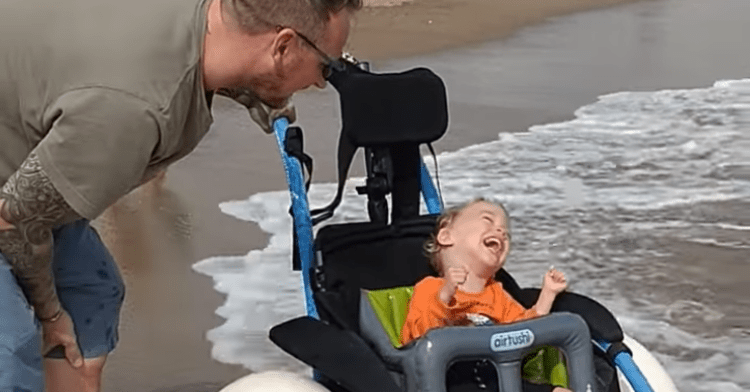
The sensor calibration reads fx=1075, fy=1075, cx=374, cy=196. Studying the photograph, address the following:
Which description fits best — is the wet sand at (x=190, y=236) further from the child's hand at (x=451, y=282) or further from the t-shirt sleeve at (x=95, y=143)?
the t-shirt sleeve at (x=95, y=143)

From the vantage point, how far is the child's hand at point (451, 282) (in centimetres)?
229

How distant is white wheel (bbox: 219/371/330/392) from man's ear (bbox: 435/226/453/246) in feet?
1.45

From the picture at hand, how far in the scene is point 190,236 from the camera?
417cm

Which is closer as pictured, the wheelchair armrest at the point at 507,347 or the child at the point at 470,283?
the wheelchair armrest at the point at 507,347

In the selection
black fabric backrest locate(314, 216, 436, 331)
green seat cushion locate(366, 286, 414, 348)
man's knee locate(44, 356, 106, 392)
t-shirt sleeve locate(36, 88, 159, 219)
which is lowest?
man's knee locate(44, 356, 106, 392)

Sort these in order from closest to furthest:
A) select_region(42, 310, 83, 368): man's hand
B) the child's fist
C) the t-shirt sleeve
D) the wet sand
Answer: the t-shirt sleeve, select_region(42, 310, 83, 368): man's hand, the child's fist, the wet sand

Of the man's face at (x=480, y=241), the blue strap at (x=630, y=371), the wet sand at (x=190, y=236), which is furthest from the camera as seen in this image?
the wet sand at (x=190, y=236)

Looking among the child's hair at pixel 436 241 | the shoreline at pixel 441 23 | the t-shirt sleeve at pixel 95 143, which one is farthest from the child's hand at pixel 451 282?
the shoreline at pixel 441 23

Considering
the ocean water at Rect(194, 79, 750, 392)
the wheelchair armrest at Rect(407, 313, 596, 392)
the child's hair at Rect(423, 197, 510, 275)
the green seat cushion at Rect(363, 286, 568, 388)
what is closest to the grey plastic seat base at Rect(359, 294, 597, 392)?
the wheelchair armrest at Rect(407, 313, 596, 392)

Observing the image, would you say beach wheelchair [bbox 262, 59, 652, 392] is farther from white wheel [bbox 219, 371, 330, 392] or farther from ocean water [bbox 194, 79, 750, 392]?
ocean water [bbox 194, 79, 750, 392]

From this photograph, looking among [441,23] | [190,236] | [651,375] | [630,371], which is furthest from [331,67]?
[441,23]

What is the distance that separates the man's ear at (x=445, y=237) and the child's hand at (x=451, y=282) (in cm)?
9

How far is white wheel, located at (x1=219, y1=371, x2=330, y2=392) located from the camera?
7.17 ft

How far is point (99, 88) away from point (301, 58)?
32 cm
